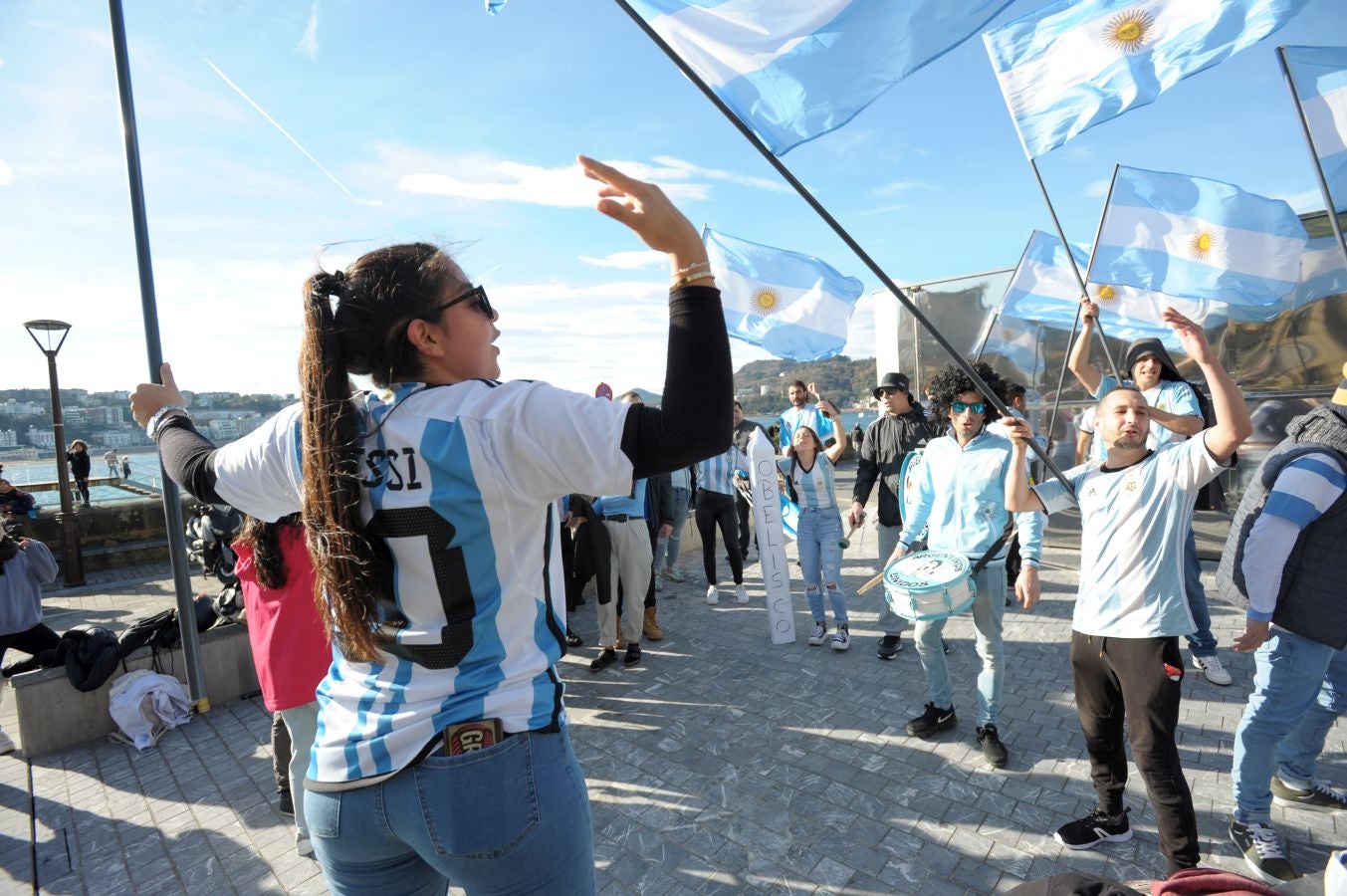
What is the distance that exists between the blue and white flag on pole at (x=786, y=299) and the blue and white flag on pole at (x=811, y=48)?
5.13 meters

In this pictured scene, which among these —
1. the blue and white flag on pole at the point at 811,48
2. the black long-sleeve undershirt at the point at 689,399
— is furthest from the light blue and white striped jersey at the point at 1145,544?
the black long-sleeve undershirt at the point at 689,399

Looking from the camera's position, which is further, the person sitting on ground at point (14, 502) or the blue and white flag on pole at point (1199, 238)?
the person sitting on ground at point (14, 502)

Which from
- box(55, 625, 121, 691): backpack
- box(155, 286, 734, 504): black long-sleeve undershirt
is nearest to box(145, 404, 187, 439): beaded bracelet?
box(155, 286, 734, 504): black long-sleeve undershirt

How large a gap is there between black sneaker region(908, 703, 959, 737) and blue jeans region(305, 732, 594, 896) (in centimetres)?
349

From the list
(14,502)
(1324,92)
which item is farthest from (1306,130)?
(14,502)

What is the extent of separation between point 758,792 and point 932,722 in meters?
1.31

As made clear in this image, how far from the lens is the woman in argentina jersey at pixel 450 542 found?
1158 millimetres

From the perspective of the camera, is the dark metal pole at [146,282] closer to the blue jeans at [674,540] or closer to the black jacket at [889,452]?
the blue jeans at [674,540]

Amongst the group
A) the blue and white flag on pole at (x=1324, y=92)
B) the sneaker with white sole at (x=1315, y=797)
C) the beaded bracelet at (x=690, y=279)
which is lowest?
the sneaker with white sole at (x=1315, y=797)

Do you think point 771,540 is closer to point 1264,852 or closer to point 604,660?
point 604,660

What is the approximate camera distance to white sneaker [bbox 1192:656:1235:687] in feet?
15.3

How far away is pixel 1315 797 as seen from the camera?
10.6 feet

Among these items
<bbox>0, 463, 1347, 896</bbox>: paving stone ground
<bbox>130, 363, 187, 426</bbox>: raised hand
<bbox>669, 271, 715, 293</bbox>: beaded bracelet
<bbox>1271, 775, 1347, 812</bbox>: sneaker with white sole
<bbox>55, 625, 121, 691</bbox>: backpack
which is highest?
<bbox>669, 271, 715, 293</bbox>: beaded bracelet

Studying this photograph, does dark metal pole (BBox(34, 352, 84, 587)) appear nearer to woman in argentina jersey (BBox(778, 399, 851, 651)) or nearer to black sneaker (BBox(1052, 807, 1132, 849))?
woman in argentina jersey (BBox(778, 399, 851, 651))
